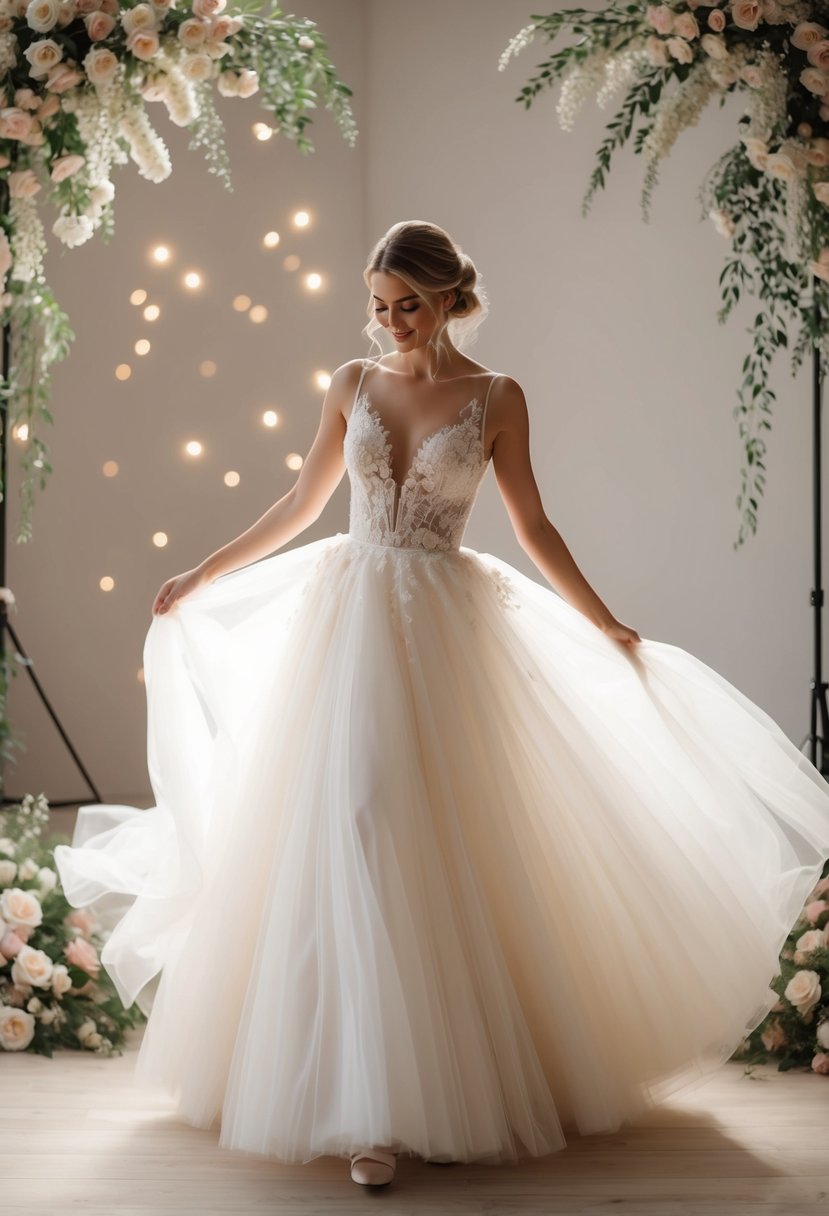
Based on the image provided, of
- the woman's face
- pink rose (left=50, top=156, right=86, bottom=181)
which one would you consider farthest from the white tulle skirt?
pink rose (left=50, top=156, right=86, bottom=181)

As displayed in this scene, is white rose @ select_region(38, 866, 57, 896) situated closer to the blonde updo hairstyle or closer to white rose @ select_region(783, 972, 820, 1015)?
the blonde updo hairstyle

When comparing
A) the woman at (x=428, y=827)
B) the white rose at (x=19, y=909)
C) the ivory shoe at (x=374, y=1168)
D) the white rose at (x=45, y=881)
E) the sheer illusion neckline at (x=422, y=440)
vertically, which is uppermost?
the sheer illusion neckline at (x=422, y=440)

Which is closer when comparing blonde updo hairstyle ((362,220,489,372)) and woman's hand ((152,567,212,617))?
blonde updo hairstyle ((362,220,489,372))

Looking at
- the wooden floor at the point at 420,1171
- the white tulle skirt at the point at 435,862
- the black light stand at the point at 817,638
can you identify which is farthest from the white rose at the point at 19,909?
the black light stand at the point at 817,638

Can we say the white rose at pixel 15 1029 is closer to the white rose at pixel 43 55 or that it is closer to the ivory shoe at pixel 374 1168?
the ivory shoe at pixel 374 1168

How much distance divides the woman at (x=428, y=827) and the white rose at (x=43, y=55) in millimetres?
1052

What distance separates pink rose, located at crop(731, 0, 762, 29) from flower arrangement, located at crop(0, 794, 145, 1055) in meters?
2.86

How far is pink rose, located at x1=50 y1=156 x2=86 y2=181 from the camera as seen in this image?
11.0 ft

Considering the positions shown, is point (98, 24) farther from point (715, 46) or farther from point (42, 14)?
point (715, 46)

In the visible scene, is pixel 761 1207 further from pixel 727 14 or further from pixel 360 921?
pixel 727 14

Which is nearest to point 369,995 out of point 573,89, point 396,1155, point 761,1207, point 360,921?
point 360,921

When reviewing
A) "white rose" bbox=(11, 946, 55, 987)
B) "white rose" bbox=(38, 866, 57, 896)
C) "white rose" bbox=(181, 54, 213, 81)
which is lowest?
"white rose" bbox=(11, 946, 55, 987)

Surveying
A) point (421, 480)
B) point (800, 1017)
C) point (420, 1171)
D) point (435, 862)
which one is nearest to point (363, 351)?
point (421, 480)

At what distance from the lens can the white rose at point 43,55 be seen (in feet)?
10.6
